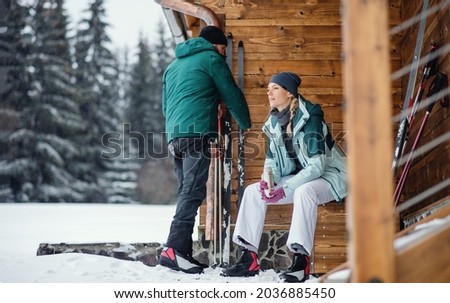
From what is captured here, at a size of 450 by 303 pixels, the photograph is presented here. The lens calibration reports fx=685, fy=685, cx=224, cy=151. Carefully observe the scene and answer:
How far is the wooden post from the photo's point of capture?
190 cm

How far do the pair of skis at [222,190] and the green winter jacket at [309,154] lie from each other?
0.69m

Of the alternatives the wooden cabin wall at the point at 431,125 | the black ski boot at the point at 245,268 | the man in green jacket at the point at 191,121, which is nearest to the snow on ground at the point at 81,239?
the black ski boot at the point at 245,268

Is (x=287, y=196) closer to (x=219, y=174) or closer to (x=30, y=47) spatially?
(x=219, y=174)

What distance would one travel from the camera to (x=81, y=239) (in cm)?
1062

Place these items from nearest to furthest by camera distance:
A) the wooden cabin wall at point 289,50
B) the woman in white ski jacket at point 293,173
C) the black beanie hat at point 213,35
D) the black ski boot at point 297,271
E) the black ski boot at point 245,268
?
the black ski boot at point 297,271, the woman in white ski jacket at point 293,173, the black ski boot at point 245,268, the black beanie hat at point 213,35, the wooden cabin wall at point 289,50

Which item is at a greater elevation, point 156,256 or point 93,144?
point 93,144

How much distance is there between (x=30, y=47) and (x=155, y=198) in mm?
5440

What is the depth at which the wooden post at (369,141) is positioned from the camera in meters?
1.90

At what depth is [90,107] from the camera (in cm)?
1881

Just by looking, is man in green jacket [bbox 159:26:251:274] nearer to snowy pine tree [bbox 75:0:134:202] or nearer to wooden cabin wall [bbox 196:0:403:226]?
wooden cabin wall [bbox 196:0:403:226]

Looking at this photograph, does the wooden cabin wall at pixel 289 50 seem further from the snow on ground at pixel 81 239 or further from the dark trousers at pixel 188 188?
the snow on ground at pixel 81 239

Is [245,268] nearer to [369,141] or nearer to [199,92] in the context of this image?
[199,92]

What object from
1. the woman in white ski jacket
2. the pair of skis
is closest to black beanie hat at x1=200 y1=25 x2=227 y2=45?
the woman in white ski jacket

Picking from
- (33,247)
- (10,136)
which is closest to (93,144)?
(10,136)
